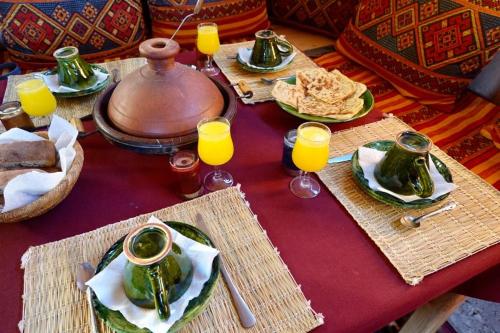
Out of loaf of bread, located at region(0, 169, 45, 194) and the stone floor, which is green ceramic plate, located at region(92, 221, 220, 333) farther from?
the stone floor

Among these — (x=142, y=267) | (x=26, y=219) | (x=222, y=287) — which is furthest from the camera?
(x=26, y=219)

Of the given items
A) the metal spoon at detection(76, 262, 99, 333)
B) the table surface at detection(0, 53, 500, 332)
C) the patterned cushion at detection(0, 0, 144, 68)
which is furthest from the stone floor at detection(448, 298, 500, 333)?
the patterned cushion at detection(0, 0, 144, 68)

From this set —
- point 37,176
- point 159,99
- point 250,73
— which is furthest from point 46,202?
point 250,73

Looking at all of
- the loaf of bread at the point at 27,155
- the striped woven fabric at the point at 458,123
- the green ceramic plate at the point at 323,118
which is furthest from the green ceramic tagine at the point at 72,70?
the striped woven fabric at the point at 458,123

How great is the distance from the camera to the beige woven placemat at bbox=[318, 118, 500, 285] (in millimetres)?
703

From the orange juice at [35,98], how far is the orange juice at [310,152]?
0.70 metres

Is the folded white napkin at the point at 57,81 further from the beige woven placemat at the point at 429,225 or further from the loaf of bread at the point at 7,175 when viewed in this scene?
the beige woven placemat at the point at 429,225

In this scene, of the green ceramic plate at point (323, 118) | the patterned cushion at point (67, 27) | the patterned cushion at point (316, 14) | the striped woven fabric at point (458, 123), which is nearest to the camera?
the green ceramic plate at point (323, 118)

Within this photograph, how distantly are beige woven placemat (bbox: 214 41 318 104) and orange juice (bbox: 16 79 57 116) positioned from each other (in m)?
0.56

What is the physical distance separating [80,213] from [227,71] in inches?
29.3

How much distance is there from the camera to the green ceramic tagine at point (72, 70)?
112 centimetres

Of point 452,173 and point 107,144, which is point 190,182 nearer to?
point 107,144

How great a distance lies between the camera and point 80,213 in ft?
2.63

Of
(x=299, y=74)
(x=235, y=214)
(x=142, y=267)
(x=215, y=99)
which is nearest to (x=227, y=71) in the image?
(x=299, y=74)
